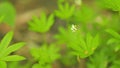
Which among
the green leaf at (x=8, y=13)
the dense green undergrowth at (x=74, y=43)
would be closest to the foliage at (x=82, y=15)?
the dense green undergrowth at (x=74, y=43)

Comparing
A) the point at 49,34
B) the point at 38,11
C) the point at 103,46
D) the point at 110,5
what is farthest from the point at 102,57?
the point at 38,11

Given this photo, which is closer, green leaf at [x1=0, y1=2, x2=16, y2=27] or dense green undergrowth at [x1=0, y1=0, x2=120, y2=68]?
dense green undergrowth at [x1=0, y1=0, x2=120, y2=68]

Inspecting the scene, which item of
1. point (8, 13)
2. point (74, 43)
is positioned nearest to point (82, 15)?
point (74, 43)

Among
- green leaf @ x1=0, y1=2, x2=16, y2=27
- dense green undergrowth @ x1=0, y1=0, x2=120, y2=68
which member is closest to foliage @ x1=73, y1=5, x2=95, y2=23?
dense green undergrowth @ x1=0, y1=0, x2=120, y2=68

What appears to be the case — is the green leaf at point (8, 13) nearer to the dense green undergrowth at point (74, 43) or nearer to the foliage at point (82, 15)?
the dense green undergrowth at point (74, 43)

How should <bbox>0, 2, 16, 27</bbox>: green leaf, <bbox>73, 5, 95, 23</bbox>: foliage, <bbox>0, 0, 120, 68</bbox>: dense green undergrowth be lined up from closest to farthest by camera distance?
<bbox>0, 0, 120, 68</bbox>: dense green undergrowth, <bbox>73, 5, 95, 23</bbox>: foliage, <bbox>0, 2, 16, 27</bbox>: green leaf

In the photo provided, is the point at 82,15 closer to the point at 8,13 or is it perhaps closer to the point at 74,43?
the point at 74,43

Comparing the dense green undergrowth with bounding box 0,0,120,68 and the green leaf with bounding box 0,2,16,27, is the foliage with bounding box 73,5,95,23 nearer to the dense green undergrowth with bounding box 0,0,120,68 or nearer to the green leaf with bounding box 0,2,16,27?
the dense green undergrowth with bounding box 0,0,120,68

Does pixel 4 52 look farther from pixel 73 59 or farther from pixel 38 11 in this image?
pixel 38 11
